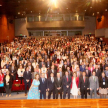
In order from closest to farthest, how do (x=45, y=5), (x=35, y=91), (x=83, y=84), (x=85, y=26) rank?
(x=35, y=91) → (x=83, y=84) → (x=45, y=5) → (x=85, y=26)

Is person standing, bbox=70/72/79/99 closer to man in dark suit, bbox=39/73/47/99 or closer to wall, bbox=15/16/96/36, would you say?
man in dark suit, bbox=39/73/47/99

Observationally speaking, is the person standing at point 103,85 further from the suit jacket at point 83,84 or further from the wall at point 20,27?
the wall at point 20,27

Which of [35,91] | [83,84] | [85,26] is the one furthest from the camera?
[85,26]

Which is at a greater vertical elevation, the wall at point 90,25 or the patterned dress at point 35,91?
the wall at point 90,25

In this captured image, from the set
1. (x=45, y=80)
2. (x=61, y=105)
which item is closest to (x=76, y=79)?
(x=45, y=80)

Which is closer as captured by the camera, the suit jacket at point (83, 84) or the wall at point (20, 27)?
the suit jacket at point (83, 84)

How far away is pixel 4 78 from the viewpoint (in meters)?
8.04

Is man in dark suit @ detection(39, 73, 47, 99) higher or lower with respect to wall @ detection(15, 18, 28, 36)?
lower

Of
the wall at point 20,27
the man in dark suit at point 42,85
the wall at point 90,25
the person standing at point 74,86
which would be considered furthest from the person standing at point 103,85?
the wall at point 20,27

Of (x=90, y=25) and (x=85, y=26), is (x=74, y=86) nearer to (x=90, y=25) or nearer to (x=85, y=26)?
(x=85, y=26)

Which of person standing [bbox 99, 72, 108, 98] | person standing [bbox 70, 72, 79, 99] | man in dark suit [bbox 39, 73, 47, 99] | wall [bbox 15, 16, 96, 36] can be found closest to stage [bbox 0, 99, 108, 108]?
man in dark suit [bbox 39, 73, 47, 99]

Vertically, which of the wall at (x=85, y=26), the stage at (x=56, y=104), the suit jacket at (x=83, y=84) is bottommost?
the stage at (x=56, y=104)

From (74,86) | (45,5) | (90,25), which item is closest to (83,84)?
(74,86)

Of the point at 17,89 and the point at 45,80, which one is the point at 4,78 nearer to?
the point at 17,89
